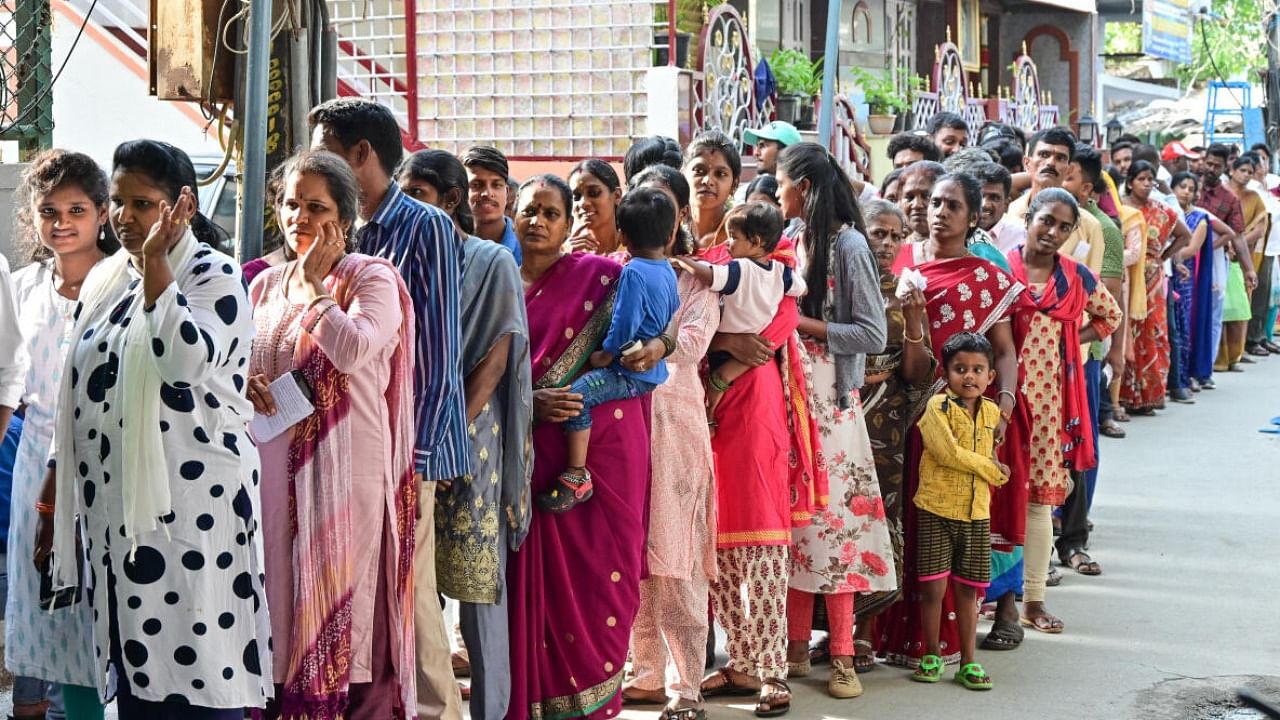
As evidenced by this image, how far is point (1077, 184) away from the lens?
777cm

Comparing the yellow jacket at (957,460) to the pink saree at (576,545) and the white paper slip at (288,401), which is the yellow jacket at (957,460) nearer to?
the pink saree at (576,545)

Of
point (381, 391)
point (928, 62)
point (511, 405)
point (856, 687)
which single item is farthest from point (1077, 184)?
point (928, 62)

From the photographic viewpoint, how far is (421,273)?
159 inches

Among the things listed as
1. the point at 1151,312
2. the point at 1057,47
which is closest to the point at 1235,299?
the point at 1151,312

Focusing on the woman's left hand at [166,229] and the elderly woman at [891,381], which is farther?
the elderly woman at [891,381]

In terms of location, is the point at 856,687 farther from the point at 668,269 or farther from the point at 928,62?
the point at 928,62

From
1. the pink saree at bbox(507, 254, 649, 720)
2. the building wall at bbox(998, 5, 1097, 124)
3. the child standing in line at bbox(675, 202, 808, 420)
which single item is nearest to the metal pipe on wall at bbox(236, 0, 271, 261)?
the pink saree at bbox(507, 254, 649, 720)

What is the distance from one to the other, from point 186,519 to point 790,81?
13.0 meters

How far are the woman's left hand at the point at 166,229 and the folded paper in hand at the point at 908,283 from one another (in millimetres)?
2860

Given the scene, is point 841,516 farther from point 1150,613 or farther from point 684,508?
point 1150,613

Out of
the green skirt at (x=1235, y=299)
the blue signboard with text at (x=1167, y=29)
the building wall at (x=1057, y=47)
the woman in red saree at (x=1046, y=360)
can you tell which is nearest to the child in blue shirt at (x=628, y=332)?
the woman in red saree at (x=1046, y=360)

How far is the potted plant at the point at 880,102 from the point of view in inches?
691

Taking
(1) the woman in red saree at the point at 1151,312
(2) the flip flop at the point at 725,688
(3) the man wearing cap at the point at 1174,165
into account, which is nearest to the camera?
(2) the flip flop at the point at 725,688

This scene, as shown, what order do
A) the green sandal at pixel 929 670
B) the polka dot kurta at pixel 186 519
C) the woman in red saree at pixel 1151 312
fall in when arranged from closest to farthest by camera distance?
the polka dot kurta at pixel 186 519 → the green sandal at pixel 929 670 → the woman in red saree at pixel 1151 312
